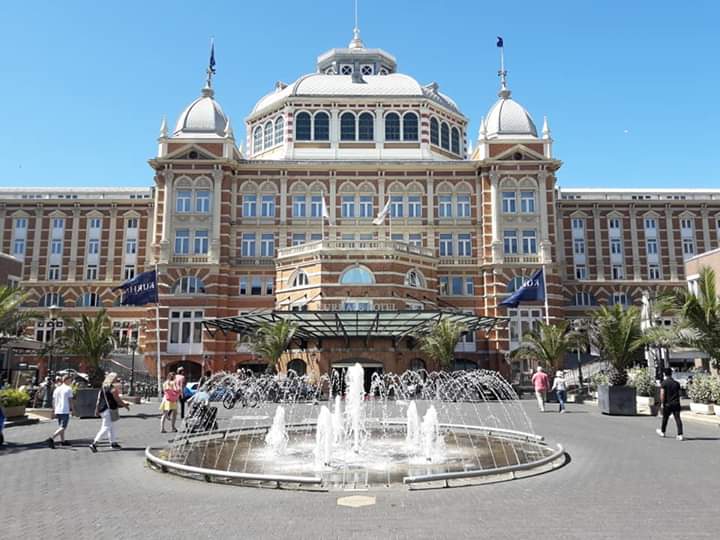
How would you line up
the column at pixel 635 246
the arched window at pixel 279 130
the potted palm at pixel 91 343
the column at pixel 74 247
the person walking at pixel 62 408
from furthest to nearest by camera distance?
1. the column at pixel 635 246
2. the column at pixel 74 247
3. the arched window at pixel 279 130
4. the potted palm at pixel 91 343
5. the person walking at pixel 62 408

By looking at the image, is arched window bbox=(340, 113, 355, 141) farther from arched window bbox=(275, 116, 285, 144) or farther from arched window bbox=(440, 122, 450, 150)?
arched window bbox=(440, 122, 450, 150)

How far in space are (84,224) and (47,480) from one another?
2107 inches

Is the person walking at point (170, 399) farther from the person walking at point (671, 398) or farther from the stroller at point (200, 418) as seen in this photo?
the person walking at point (671, 398)

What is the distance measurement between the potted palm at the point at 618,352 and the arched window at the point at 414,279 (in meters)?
18.6

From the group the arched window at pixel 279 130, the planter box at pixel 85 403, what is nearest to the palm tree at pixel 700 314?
the planter box at pixel 85 403

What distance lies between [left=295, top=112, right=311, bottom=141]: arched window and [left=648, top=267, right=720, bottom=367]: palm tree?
37240mm

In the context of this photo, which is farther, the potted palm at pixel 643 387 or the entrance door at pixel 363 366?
the entrance door at pixel 363 366

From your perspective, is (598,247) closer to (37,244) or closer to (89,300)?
(89,300)

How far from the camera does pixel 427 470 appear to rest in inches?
497

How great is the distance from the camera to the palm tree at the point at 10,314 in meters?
21.3

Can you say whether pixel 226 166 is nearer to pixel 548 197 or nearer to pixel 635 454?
pixel 548 197

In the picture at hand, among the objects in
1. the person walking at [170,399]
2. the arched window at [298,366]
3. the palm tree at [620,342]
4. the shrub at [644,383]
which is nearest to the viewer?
the person walking at [170,399]

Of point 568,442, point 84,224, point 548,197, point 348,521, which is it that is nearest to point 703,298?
point 568,442

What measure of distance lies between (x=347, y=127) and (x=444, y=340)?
25694 mm
